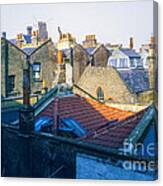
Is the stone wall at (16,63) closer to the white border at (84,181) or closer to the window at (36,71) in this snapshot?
the window at (36,71)

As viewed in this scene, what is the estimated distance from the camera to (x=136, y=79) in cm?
316

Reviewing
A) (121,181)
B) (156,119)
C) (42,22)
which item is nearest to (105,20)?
(42,22)

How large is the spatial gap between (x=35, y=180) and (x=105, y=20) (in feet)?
3.22

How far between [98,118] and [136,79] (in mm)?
303

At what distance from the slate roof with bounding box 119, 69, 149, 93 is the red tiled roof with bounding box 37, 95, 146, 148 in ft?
0.45

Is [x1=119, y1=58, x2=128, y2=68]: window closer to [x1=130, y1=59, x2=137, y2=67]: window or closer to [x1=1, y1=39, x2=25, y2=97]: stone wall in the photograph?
[x1=130, y1=59, x2=137, y2=67]: window

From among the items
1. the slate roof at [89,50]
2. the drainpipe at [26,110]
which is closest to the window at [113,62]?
the slate roof at [89,50]

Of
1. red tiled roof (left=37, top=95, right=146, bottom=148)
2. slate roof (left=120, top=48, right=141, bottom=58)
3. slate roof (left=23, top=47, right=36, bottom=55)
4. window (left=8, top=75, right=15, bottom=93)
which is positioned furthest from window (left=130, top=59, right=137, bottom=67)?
window (left=8, top=75, right=15, bottom=93)

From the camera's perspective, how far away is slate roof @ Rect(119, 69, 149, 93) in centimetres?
313

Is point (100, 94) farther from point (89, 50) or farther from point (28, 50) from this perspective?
point (28, 50)

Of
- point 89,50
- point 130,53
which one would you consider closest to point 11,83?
point 89,50

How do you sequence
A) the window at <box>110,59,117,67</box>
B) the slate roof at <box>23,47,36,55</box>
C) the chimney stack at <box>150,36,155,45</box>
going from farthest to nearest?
the slate roof at <box>23,47,36,55</box>, the window at <box>110,59,117,67</box>, the chimney stack at <box>150,36,155,45</box>

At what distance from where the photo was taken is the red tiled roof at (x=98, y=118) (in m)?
3.16

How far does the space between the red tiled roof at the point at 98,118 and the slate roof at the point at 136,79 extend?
14 centimetres
